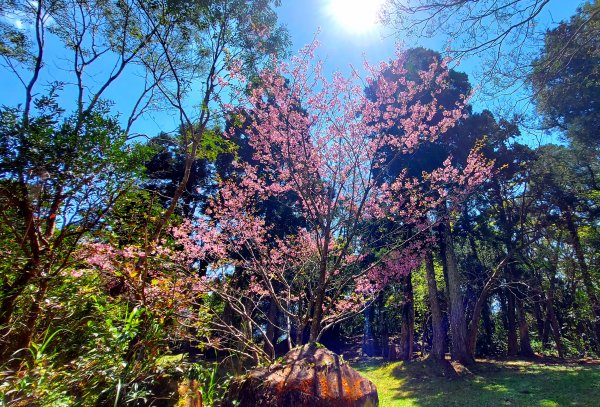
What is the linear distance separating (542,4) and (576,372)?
1035 cm

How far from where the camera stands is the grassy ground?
6715 mm

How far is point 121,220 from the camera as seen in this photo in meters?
4.13

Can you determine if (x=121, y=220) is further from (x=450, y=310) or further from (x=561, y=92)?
(x=450, y=310)

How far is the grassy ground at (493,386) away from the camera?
6715 millimetres

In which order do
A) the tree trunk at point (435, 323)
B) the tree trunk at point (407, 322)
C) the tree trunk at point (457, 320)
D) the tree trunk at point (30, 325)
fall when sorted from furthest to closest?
1. the tree trunk at point (407, 322)
2. the tree trunk at point (435, 323)
3. the tree trunk at point (457, 320)
4. the tree trunk at point (30, 325)

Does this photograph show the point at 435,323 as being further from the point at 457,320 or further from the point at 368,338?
the point at 368,338

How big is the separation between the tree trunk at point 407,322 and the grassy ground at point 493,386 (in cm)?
229

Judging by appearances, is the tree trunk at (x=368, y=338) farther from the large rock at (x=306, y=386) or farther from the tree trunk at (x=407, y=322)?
the large rock at (x=306, y=386)

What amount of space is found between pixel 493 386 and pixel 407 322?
5734 millimetres

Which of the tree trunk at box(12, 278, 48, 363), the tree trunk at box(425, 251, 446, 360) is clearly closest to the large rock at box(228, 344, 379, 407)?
the tree trunk at box(12, 278, 48, 363)

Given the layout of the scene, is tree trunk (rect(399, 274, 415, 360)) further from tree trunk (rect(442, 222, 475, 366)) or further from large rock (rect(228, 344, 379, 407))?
large rock (rect(228, 344, 379, 407))

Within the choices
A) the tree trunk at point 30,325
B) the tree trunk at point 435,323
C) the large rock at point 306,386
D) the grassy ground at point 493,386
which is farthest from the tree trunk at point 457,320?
the tree trunk at point 30,325

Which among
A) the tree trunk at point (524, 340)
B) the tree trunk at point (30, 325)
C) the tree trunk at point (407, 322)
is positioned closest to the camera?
the tree trunk at point (30, 325)

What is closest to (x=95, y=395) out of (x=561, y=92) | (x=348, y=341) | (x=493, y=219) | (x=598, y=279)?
(x=561, y=92)
